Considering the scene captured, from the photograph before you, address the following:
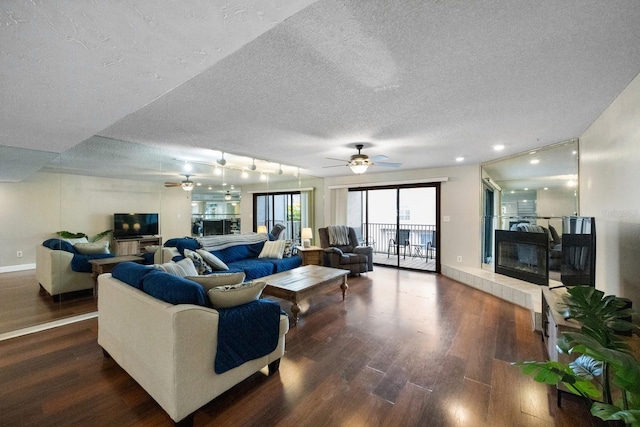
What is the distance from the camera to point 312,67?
5.87 feet

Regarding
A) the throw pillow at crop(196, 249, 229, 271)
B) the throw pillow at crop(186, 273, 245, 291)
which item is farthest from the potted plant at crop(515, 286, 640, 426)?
the throw pillow at crop(196, 249, 229, 271)

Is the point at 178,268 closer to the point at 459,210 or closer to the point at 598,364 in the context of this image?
the point at 598,364

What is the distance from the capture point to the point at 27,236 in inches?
128

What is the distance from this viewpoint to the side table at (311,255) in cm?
538

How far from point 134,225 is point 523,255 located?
243 inches

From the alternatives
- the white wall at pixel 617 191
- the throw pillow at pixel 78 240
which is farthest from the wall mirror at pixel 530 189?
the throw pillow at pixel 78 240

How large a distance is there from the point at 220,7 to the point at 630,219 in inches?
126

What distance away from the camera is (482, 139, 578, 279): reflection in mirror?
362 centimetres

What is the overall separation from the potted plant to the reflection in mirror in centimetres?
263

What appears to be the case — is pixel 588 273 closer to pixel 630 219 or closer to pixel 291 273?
pixel 630 219

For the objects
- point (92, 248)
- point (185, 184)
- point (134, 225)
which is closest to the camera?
point (92, 248)

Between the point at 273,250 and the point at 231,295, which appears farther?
the point at 273,250

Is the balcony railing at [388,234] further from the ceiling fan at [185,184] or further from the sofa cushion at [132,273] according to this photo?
the sofa cushion at [132,273]

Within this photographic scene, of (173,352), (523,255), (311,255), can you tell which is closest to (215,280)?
(173,352)
